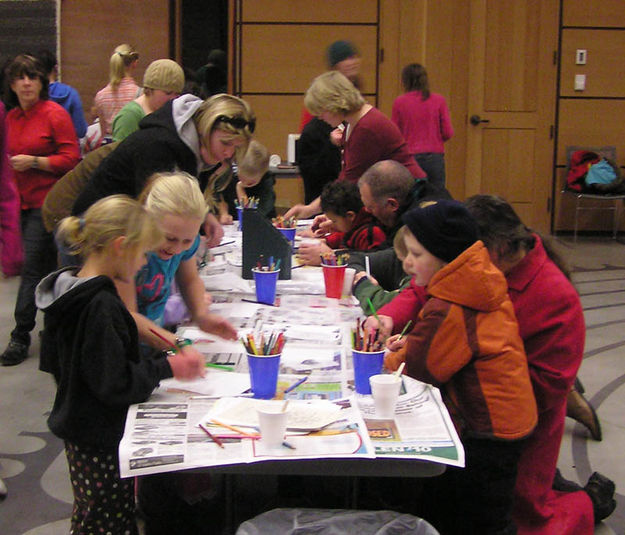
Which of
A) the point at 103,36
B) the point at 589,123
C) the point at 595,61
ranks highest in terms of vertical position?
the point at 103,36

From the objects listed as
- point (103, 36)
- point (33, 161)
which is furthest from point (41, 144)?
point (103, 36)

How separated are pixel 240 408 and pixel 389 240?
171cm

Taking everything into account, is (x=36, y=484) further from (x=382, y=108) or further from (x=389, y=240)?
(x=382, y=108)

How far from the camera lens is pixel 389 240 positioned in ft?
11.2

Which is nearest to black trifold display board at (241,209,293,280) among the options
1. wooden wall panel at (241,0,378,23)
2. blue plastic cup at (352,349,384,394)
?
blue plastic cup at (352,349,384,394)

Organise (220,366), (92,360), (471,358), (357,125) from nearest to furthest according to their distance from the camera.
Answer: (92,360) → (471,358) → (220,366) → (357,125)

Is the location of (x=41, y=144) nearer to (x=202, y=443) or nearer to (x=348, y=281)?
(x=348, y=281)

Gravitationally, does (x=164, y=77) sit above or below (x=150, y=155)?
above

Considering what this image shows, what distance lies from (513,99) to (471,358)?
7126 millimetres

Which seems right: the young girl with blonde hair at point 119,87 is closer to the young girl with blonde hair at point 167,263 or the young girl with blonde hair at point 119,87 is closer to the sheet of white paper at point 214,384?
the young girl with blonde hair at point 167,263

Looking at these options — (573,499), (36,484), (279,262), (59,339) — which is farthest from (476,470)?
(36,484)

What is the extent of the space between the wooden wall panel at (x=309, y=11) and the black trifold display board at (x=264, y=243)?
573 centimetres

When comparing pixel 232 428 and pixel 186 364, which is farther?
pixel 186 364

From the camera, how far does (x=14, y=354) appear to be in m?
4.48
